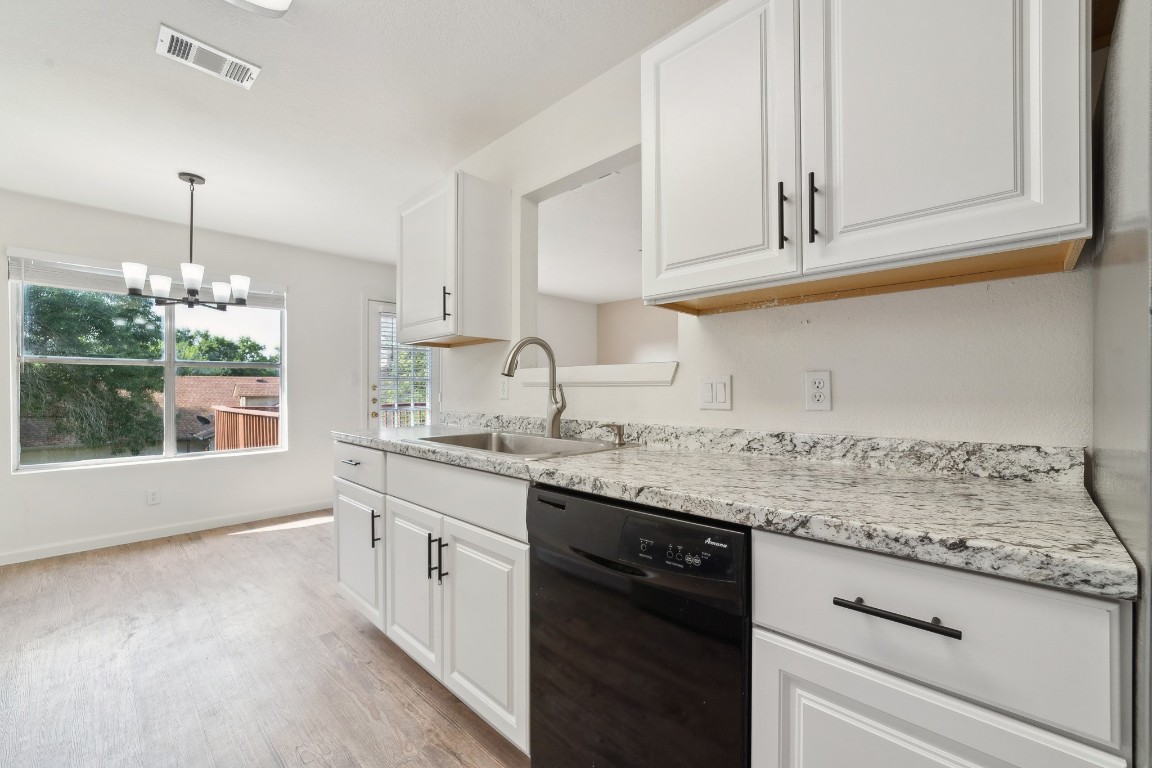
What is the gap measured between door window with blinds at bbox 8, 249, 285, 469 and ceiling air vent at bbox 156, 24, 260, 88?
2386 mm

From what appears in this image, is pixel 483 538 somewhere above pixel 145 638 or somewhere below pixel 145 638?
above

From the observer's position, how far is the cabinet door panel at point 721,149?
113 centimetres

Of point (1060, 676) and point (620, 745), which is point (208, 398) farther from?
point (1060, 676)

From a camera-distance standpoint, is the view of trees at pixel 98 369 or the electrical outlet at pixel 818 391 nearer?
the electrical outlet at pixel 818 391

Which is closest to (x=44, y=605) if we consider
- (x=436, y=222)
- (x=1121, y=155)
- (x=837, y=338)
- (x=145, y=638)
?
(x=145, y=638)

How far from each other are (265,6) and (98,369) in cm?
322

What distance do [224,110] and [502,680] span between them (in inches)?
102

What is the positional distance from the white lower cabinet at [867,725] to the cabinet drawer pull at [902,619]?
0.09 metres

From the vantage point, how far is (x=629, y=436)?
181 centimetres

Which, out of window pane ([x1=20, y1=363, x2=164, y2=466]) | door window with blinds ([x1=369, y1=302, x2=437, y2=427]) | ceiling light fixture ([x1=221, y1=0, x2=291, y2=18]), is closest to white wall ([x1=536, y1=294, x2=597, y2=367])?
door window with blinds ([x1=369, y1=302, x2=437, y2=427])

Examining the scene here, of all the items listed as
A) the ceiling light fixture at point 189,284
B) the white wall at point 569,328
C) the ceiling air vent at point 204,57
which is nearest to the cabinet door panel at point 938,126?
the ceiling air vent at point 204,57

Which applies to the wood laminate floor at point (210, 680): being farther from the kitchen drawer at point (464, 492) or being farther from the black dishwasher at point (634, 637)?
the kitchen drawer at point (464, 492)

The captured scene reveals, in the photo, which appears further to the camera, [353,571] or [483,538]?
[353,571]

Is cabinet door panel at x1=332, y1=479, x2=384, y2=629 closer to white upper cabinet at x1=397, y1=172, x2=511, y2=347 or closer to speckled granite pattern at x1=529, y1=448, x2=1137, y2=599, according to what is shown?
white upper cabinet at x1=397, y1=172, x2=511, y2=347
